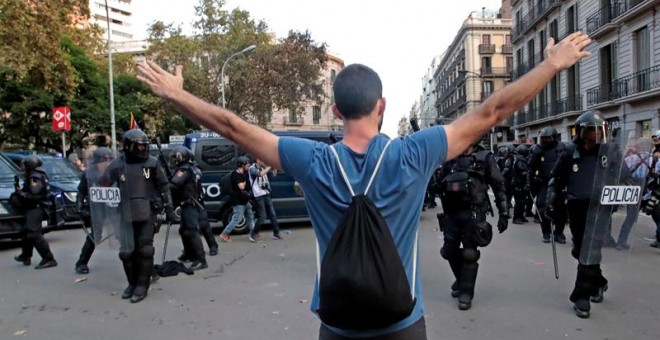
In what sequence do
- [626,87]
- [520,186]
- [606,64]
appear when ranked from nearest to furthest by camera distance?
[520,186]
[626,87]
[606,64]

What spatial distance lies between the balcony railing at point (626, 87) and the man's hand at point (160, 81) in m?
26.4

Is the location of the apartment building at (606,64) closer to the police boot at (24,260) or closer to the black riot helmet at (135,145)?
the black riot helmet at (135,145)

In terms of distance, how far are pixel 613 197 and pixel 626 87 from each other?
2536cm

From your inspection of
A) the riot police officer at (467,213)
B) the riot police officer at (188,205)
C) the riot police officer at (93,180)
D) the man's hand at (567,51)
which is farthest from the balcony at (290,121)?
the man's hand at (567,51)

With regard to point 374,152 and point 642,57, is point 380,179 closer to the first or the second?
point 374,152

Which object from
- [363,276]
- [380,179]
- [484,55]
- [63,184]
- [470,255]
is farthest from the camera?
[484,55]

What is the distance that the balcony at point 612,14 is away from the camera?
80.7 feet

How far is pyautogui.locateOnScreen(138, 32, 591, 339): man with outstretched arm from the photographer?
1839 millimetres

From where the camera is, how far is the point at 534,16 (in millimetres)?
41219

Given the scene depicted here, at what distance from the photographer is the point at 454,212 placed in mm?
5656

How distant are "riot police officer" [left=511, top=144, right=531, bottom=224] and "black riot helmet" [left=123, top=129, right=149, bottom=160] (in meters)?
8.23

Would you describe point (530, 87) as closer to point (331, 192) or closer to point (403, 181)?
point (403, 181)

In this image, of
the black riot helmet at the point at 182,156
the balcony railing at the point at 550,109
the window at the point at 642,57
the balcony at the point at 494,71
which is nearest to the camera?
the black riot helmet at the point at 182,156

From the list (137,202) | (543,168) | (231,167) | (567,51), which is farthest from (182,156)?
(567,51)
